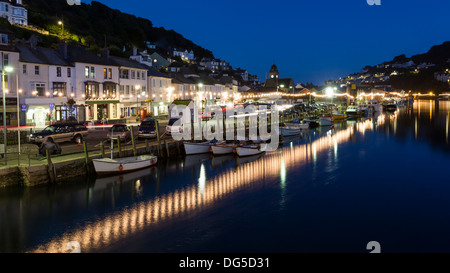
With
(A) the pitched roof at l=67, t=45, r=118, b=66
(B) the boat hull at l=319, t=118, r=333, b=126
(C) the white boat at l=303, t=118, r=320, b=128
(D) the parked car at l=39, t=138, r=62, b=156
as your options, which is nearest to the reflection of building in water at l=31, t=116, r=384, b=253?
(D) the parked car at l=39, t=138, r=62, b=156

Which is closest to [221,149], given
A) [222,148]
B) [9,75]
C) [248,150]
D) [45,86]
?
[222,148]

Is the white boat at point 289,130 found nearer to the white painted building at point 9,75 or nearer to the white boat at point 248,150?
the white boat at point 248,150

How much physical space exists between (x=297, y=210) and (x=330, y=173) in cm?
1162

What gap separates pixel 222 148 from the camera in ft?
127

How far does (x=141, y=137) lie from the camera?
1515 inches

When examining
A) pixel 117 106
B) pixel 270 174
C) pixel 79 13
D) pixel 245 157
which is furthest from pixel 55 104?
pixel 79 13

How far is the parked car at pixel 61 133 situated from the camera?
31.6 meters

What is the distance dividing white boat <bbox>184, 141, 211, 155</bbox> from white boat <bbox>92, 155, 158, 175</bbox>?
5.71 m

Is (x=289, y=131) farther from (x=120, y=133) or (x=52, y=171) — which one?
(x=52, y=171)

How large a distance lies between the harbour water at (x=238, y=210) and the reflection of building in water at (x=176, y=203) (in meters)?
0.06

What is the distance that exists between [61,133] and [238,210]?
18838 millimetres

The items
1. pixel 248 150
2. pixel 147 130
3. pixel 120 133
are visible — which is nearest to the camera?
pixel 120 133

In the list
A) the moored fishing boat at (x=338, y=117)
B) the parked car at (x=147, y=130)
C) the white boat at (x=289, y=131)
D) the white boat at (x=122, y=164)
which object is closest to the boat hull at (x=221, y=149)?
the parked car at (x=147, y=130)
